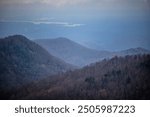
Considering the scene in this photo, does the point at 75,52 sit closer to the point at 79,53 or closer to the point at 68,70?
the point at 79,53

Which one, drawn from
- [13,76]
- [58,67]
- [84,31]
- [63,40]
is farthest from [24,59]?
[84,31]

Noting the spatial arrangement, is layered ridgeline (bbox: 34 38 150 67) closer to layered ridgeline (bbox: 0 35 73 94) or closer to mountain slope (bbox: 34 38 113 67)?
mountain slope (bbox: 34 38 113 67)

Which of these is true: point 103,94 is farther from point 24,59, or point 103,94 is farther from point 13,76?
point 24,59

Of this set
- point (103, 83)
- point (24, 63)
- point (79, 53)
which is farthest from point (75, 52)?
point (103, 83)

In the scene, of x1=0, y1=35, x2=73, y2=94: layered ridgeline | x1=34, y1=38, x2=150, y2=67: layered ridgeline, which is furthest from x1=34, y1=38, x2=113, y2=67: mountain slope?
x1=0, y1=35, x2=73, y2=94: layered ridgeline

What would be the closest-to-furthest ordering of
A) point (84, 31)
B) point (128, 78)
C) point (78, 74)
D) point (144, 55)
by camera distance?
point (128, 78) → point (144, 55) → point (84, 31) → point (78, 74)

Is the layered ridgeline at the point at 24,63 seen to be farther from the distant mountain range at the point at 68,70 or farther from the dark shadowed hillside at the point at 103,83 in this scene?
the dark shadowed hillside at the point at 103,83

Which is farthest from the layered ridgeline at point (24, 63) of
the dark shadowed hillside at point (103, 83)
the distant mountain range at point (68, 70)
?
the dark shadowed hillside at point (103, 83)
